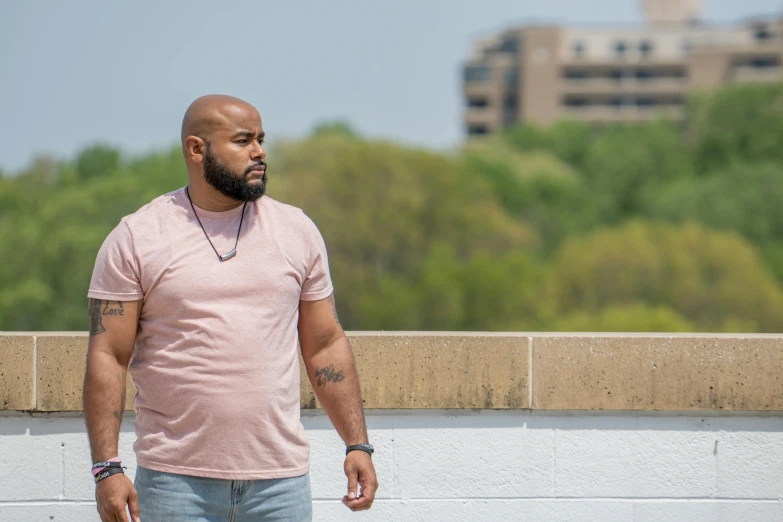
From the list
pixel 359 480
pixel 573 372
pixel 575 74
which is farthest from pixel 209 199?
pixel 575 74

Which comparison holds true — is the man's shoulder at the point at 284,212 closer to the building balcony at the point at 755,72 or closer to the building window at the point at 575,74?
the building balcony at the point at 755,72

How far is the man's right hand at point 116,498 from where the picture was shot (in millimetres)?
3012

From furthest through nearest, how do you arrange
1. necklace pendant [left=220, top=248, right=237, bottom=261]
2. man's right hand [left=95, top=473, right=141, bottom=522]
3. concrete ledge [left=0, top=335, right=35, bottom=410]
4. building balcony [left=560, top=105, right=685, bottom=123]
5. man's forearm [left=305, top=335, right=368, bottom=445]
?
building balcony [left=560, top=105, right=685, bottom=123], concrete ledge [left=0, top=335, right=35, bottom=410], man's forearm [left=305, top=335, right=368, bottom=445], necklace pendant [left=220, top=248, right=237, bottom=261], man's right hand [left=95, top=473, right=141, bottom=522]

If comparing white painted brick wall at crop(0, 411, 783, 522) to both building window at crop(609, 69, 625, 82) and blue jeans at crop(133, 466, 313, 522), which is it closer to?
blue jeans at crop(133, 466, 313, 522)

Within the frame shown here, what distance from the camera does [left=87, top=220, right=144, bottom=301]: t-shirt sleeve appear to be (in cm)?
309

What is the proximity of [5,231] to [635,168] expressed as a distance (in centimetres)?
4884

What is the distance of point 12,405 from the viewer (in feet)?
14.8

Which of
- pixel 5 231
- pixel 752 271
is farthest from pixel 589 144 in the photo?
pixel 5 231

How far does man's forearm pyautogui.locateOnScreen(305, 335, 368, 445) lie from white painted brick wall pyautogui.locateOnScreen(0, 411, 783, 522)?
124 centimetres

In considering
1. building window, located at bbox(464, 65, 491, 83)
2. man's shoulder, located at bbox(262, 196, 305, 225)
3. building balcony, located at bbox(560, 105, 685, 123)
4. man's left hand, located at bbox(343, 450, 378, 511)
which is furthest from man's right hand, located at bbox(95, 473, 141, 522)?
building window, located at bbox(464, 65, 491, 83)

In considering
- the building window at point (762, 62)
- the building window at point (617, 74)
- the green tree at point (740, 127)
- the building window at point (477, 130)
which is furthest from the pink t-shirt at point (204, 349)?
the building window at point (617, 74)

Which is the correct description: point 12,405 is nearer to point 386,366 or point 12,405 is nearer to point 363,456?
point 386,366

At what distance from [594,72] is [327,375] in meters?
133

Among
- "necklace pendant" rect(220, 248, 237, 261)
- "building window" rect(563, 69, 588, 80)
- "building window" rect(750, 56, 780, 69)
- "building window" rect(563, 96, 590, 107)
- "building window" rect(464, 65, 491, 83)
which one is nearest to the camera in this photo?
"necklace pendant" rect(220, 248, 237, 261)
